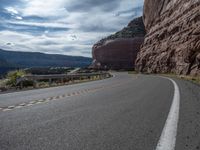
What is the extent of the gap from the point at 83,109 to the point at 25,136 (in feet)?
13.4

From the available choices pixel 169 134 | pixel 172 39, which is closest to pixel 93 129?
pixel 169 134

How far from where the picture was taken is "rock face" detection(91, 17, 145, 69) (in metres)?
146

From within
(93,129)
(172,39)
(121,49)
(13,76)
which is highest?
(172,39)

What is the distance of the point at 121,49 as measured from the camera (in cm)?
14912

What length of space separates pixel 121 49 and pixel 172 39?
76.8m

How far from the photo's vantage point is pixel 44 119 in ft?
26.7

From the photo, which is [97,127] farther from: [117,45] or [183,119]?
[117,45]

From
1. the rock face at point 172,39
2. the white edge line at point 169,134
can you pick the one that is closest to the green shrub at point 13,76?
the white edge line at point 169,134

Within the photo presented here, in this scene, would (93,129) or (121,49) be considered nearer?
(93,129)

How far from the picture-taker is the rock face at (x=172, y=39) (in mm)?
58875

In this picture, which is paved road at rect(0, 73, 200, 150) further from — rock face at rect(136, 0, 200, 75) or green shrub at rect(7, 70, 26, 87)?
rock face at rect(136, 0, 200, 75)

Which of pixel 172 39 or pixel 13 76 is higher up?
pixel 172 39

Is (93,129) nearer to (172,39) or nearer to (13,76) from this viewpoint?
(13,76)

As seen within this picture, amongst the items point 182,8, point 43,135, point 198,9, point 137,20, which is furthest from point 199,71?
point 137,20
